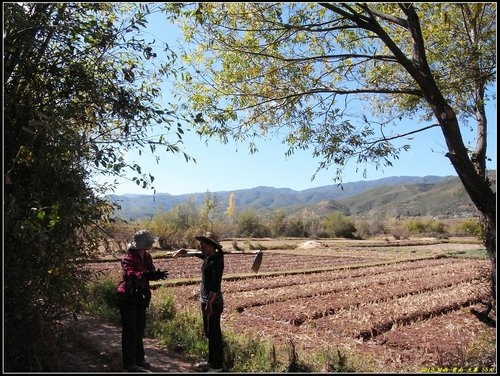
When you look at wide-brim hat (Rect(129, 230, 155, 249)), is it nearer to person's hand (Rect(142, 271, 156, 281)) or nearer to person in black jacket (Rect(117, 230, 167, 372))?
person in black jacket (Rect(117, 230, 167, 372))

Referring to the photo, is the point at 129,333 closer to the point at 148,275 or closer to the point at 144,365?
the point at 144,365

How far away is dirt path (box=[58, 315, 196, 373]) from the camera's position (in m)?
5.61

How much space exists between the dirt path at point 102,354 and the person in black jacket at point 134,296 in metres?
0.24

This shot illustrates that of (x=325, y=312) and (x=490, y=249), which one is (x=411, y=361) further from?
(x=325, y=312)

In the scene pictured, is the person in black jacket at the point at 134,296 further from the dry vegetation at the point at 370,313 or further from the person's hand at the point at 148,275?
the dry vegetation at the point at 370,313

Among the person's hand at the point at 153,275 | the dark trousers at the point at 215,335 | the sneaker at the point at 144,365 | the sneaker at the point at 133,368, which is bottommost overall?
the sneaker at the point at 144,365

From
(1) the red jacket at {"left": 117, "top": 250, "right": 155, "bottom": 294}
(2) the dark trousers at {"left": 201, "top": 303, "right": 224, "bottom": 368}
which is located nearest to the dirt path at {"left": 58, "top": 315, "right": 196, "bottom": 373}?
(2) the dark trousers at {"left": 201, "top": 303, "right": 224, "bottom": 368}

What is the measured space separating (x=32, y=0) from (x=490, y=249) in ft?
19.5

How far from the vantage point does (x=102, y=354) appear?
6.12 metres

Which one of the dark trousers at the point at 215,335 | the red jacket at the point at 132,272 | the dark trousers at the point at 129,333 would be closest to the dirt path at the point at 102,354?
the dark trousers at the point at 129,333

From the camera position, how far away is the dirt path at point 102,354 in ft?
18.4

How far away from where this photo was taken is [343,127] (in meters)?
6.79

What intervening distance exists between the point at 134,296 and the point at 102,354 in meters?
1.18

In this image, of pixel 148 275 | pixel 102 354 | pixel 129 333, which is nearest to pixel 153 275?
pixel 148 275
